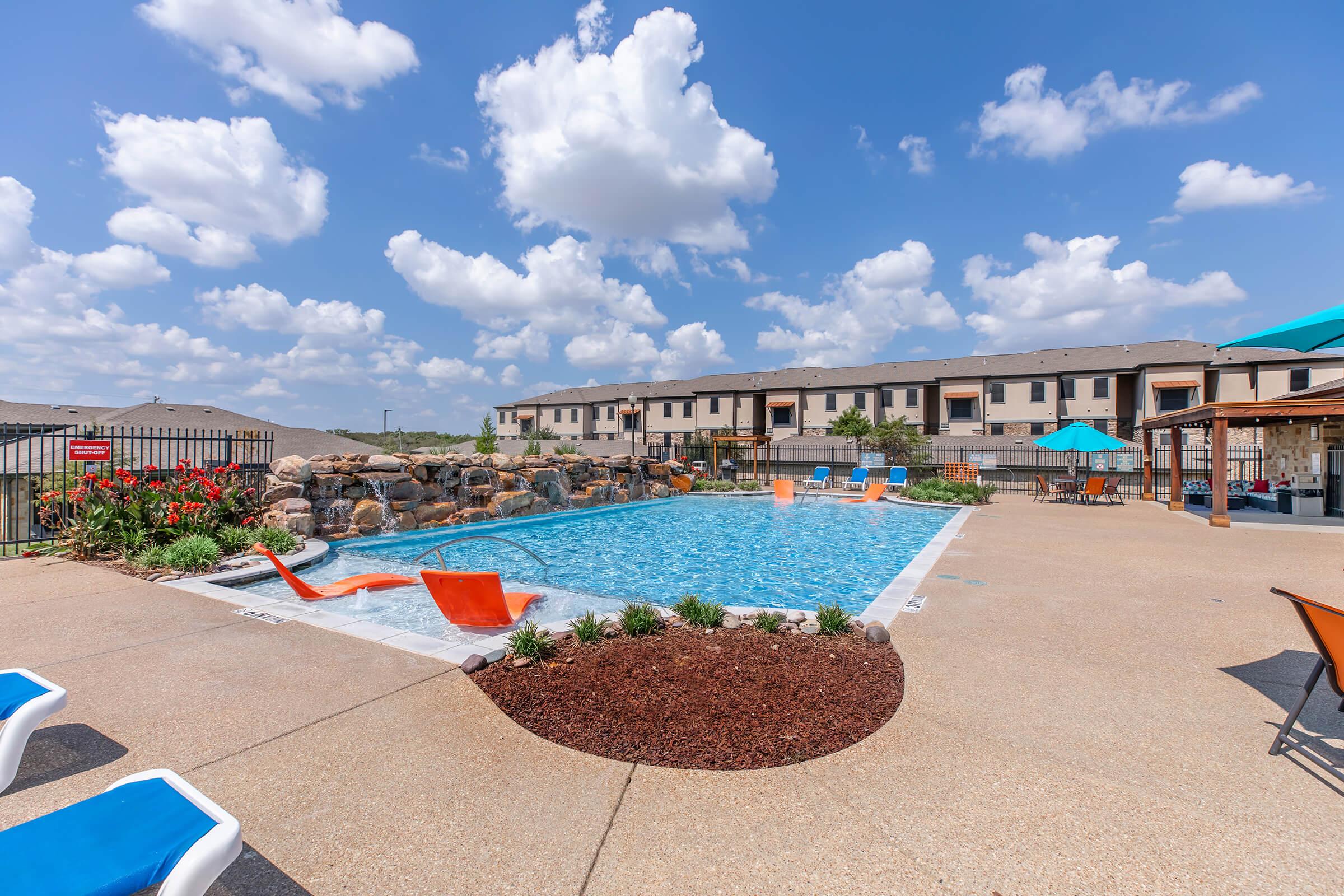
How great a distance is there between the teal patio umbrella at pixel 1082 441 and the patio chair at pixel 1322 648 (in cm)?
1671

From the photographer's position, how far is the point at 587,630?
4707 mm

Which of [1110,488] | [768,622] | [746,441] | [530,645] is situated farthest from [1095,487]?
[530,645]

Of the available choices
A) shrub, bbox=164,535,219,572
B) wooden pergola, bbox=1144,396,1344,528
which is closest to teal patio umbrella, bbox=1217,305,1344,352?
wooden pergola, bbox=1144,396,1344,528

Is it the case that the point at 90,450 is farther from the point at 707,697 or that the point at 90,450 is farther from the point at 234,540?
the point at 707,697

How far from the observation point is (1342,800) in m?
2.70

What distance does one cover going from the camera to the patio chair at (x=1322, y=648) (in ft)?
9.50

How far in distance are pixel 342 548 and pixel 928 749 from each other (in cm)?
1012

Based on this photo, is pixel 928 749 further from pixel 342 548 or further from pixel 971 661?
pixel 342 548

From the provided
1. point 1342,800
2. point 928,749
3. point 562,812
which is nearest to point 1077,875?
point 928,749

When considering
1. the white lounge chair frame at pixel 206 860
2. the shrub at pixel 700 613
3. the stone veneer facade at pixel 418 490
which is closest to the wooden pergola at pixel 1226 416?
the shrub at pixel 700 613

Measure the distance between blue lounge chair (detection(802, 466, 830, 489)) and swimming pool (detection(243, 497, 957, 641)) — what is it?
6.92 meters

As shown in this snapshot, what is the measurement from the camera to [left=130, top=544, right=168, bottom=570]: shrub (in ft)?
23.7

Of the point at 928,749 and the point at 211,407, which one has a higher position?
the point at 211,407

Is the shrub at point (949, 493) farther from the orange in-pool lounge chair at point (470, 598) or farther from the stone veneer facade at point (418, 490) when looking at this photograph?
the orange in-pool lounge chair at point (470, 598)
